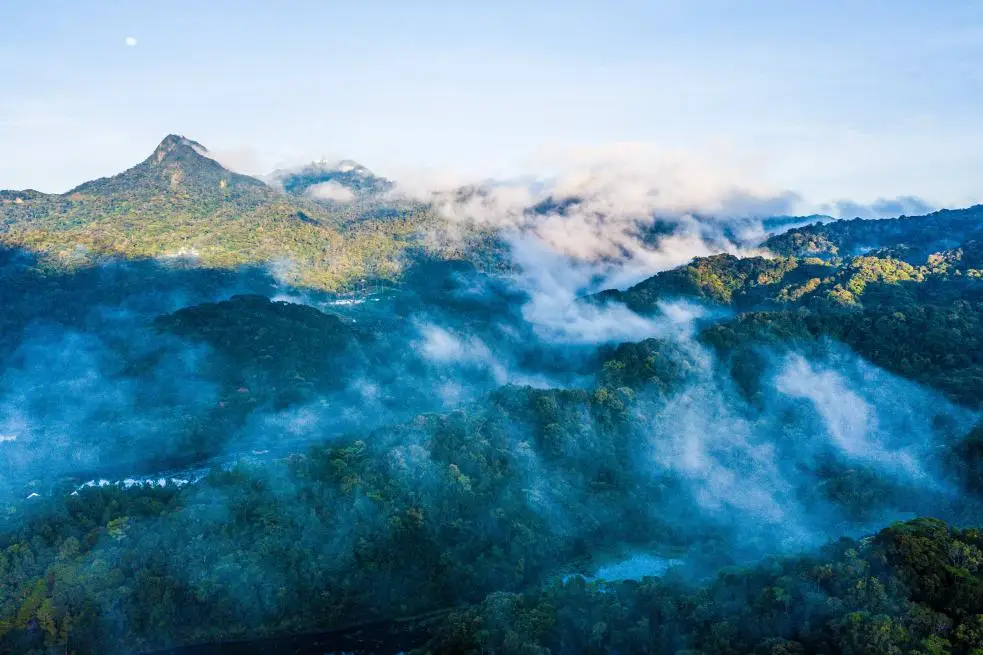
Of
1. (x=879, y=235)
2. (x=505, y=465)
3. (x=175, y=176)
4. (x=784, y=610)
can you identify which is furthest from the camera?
(x=175, y=176)

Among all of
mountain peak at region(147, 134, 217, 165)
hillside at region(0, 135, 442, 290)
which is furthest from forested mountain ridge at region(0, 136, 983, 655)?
mountain peak at region(147, 134, 217, 165)

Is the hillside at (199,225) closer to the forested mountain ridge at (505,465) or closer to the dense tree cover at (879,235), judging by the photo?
the forested mountain ridge at (505,465)

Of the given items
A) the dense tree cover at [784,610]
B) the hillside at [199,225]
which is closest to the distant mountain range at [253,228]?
the hillside at [199,225]

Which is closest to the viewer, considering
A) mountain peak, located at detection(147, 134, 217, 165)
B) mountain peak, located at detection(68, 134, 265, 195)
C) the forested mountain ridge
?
the forested mountain ridge

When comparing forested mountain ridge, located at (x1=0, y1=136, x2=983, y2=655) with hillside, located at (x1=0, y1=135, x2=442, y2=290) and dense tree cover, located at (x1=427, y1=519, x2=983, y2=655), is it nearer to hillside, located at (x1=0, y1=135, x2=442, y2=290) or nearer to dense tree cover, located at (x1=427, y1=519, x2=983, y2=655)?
dense tree cover, located at (x1=427, y1=519, x2=983, y2=655)

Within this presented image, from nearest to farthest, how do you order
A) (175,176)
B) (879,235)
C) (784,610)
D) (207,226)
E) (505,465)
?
1. (784,610)
2. (505,465)
3. (879,235)
4. (207,226)
5. (175,176)

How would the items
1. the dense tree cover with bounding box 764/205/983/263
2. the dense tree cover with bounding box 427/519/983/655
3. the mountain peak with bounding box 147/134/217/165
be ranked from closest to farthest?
1. the dense tree cover with bounding box 427/519/983/655
2. the dense tree cover with bounding box 764/205/983/263
3. the mountain peak with bounding box 147/134/217/165

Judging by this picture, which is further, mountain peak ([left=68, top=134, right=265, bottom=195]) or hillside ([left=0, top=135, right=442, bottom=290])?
mountain peak ([left=68, top=134, right=265, bottom=195])

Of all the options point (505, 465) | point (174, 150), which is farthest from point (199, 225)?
point (505, 465)

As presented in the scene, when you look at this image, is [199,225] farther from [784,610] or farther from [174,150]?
[784,610]

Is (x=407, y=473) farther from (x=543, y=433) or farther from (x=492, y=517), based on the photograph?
(x=543, y=433)
